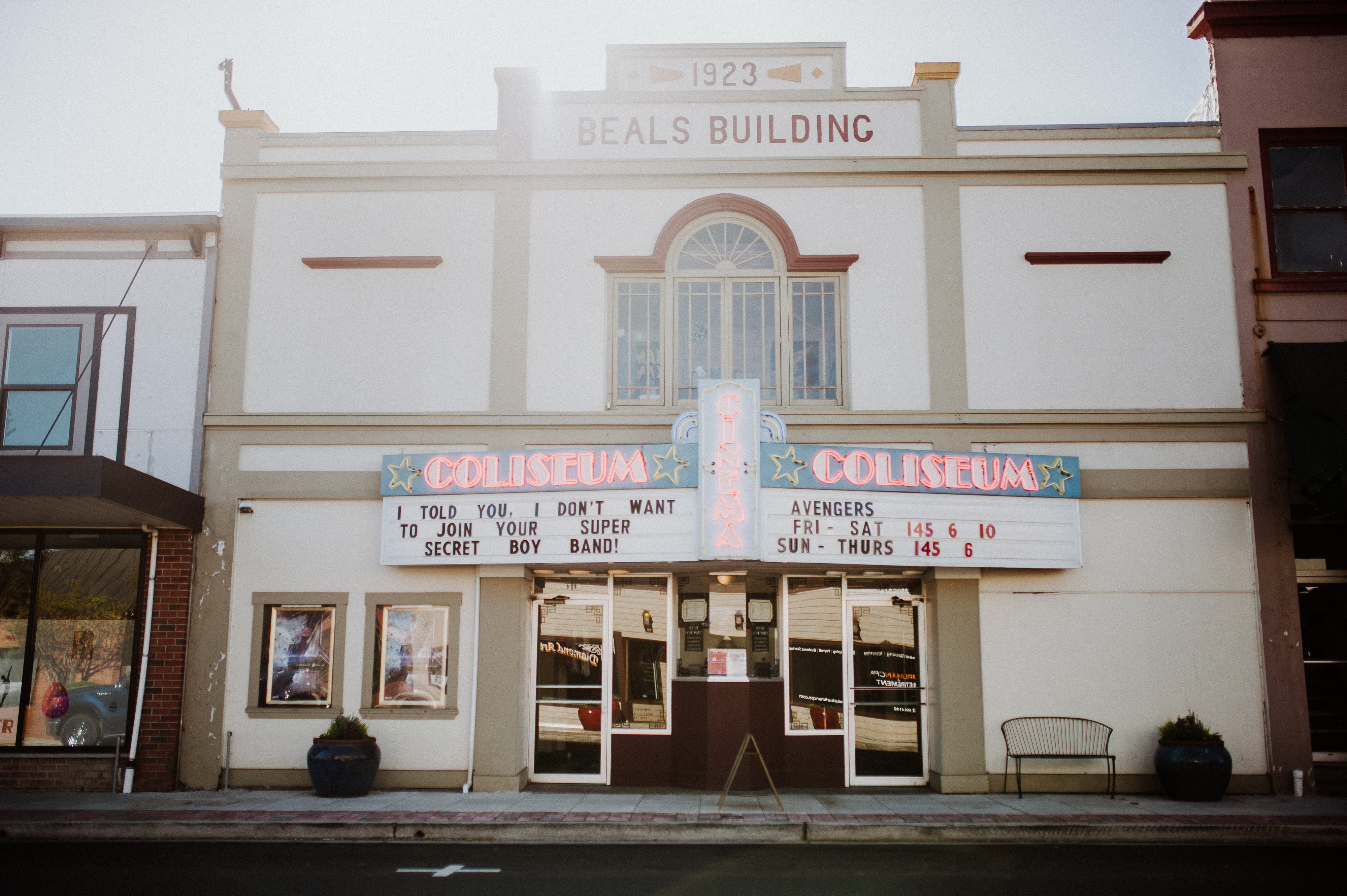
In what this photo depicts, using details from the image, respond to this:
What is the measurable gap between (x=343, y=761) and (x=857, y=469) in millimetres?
6986

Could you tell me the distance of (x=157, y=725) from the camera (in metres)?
11.7

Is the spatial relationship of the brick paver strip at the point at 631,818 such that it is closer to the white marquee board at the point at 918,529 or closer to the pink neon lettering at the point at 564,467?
the white marquee board at the point at 918,529

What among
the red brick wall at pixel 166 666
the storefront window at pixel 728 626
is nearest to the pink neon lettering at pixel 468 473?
the storefront window at pixel 728 626

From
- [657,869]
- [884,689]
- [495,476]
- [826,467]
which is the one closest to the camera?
[657,869]

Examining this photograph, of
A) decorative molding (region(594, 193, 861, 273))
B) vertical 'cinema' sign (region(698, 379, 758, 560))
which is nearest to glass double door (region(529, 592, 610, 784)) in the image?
vertical 'cinema' sign (region(698, 379, 758, 560))

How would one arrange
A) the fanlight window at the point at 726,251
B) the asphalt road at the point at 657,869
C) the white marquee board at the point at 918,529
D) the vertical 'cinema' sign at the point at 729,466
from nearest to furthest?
the asphalt road at the point at 657,869, the vertical 'cinema' sign at the point at 729,466, the white marquee board at the point at 918,529, the fanlight window at the point at 726,251

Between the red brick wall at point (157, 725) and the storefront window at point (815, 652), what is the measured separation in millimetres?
7826

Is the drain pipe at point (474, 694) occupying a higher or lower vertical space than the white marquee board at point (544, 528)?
lower

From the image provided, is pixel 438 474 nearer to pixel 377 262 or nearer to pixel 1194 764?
pixel 377 262

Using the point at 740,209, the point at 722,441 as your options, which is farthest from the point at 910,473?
the point at 740,209

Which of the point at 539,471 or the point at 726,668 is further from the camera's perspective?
the point at 726,668

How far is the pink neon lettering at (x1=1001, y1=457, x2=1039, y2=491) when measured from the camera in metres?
11.5

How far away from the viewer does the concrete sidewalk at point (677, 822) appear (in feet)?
31.6

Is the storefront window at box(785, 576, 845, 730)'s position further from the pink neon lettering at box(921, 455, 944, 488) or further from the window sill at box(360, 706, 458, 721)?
the window sill at box(360, 706, 458, 721)
